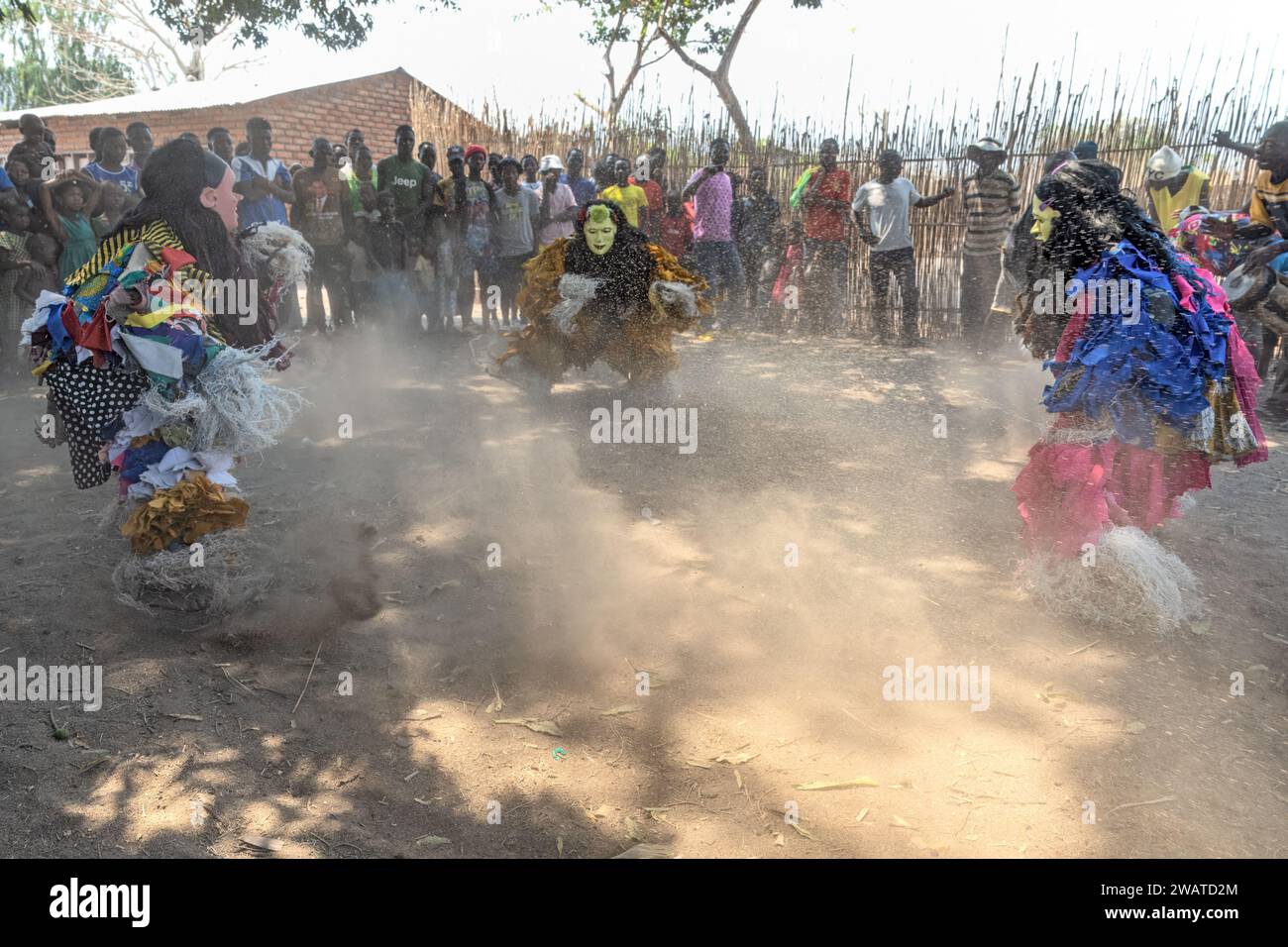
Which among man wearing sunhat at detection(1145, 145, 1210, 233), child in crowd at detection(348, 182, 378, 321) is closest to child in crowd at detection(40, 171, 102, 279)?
child in crowd at detection(348, 182, 378, 321)

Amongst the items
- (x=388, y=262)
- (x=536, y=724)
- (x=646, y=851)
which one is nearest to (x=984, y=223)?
(x=388, y=262)

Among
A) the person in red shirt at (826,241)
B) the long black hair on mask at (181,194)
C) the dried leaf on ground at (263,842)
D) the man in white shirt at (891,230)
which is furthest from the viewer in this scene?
the person in red shirt at (826,241)

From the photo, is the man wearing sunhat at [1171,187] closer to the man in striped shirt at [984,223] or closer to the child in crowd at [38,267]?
the man in striped shirt at [984,223]

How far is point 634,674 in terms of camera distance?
353 centimetres

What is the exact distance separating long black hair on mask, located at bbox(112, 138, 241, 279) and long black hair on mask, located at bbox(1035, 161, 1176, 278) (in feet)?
12.0

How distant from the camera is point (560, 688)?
3439 mm

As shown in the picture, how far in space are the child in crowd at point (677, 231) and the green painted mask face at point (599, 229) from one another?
3.11 m

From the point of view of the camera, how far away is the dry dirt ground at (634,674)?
2.73 meters

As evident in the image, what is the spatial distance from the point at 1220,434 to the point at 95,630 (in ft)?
15.5

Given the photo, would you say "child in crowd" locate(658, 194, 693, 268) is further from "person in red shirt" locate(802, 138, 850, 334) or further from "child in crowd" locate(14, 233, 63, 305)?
"child in crowd" locate(14, 233, 63, 305)

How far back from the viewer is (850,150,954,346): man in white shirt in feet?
28.8
